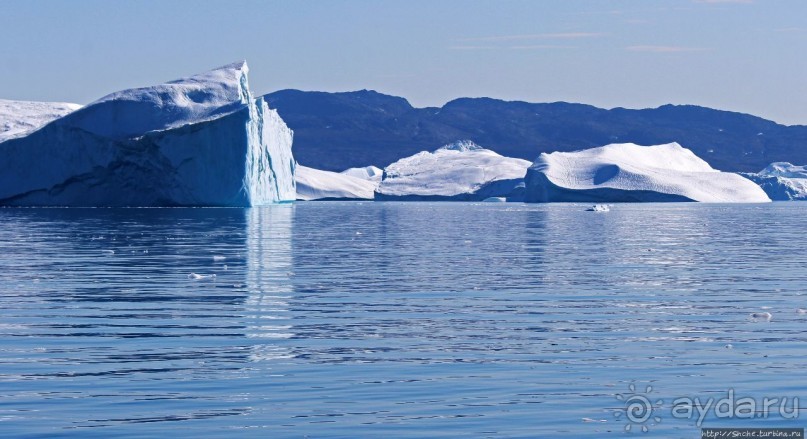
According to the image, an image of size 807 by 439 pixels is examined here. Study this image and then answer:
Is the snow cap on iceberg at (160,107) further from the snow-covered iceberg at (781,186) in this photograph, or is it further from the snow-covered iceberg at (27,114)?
the snow-covered iceberg at (781,186)

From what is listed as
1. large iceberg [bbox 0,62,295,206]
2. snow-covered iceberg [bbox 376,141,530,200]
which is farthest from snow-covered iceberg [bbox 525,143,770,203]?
large iceberg [bbox 0,62,295,206]

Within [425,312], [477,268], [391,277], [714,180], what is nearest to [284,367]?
[425,312]

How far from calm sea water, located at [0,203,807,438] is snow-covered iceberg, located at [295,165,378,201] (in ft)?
241

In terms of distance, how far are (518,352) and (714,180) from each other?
77.5 m

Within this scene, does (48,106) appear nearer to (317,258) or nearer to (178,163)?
(178,163)

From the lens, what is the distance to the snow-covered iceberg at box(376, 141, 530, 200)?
313 feet

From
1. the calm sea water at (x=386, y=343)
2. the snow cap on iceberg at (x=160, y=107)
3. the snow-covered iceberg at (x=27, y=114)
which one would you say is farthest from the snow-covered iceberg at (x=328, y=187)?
the calm sea water at (x=386, y=343)

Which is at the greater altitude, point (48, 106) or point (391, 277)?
point (48, 106)

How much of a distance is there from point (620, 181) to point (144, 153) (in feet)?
120

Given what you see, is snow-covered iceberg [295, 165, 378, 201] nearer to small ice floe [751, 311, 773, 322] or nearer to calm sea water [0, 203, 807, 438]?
calm sea water [0, 203, 807, 438]

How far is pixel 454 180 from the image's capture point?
97.5 metres

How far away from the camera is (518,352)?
9797 millimetres

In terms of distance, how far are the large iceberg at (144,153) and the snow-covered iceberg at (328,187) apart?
39631mm

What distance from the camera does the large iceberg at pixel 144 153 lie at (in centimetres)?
5088
